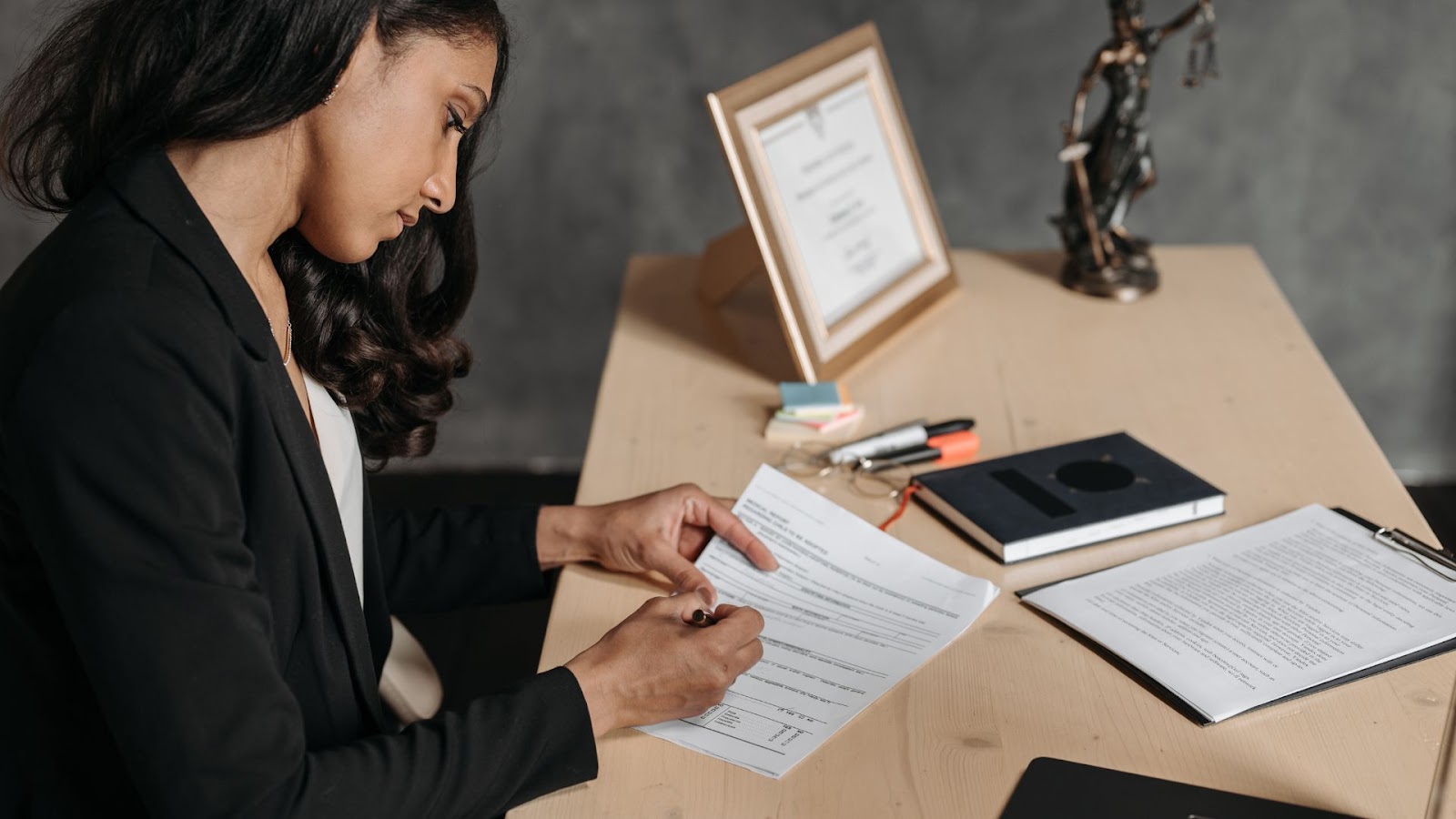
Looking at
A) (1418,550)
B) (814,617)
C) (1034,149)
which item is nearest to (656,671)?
(814,617)

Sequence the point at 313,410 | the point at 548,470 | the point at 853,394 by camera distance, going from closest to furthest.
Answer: the point at 313,410
the point at 853,394
the point at 548,470

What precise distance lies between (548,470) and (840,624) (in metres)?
2.01

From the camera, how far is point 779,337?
176 centimetres

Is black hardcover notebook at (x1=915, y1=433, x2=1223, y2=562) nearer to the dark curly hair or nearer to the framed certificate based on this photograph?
the framed certificate

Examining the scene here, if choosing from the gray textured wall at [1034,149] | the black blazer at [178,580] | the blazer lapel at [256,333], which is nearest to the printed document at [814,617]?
the black blazer at [178,580]

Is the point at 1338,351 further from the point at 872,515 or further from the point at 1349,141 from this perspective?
the point at 872,515

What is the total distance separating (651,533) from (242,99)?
529 millimetres

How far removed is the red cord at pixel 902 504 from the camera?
1.29 m

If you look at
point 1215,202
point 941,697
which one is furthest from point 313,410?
point 1215,202

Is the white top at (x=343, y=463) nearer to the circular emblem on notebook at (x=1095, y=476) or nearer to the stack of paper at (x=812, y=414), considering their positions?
the stack of paper at (x=812, y=414)

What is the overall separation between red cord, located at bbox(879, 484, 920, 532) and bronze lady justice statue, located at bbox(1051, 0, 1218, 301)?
64 centimetres

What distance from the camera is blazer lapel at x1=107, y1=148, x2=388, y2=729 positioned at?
911 millimetres

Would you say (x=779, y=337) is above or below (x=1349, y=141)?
above

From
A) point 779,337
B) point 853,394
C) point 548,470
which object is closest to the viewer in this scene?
point 853,394
